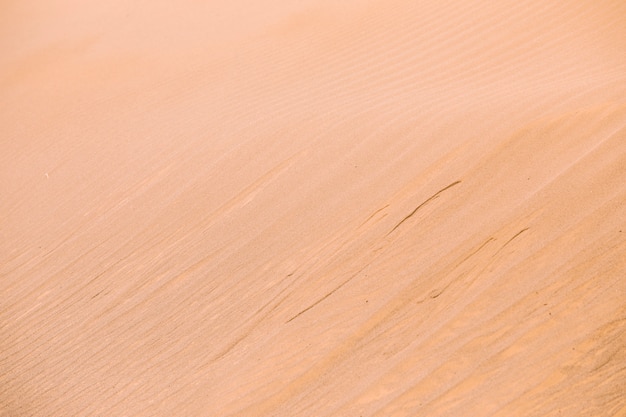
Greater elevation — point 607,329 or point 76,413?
point 76,413

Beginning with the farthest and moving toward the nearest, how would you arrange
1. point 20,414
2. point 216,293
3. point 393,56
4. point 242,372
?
point 393,56
point 216,293
point 20,414
point 242,372

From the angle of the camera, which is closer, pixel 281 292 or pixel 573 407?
pixel 573 407

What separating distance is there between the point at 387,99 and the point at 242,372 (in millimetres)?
3039

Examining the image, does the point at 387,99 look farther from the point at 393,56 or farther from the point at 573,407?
the point at 573,407

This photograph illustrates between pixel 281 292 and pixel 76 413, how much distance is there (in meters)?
1.40

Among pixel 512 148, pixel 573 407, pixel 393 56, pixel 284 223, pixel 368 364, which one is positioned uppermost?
pixel 393 56

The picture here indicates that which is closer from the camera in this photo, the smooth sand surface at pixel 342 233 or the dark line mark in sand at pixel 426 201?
the smooth sand surface at pixel 342 233

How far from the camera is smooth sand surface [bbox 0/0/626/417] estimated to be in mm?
3576

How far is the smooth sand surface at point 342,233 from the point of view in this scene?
3576 millimetres

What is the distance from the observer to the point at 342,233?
4.56 metres

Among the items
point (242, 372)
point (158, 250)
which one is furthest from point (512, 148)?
point (158, 250)

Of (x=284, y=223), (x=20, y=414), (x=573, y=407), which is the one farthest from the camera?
(x=284, y=223)

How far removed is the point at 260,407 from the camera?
371cm

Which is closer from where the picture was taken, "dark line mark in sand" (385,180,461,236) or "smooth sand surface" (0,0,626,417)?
"smooth sand surface" (0,0,626,417)
